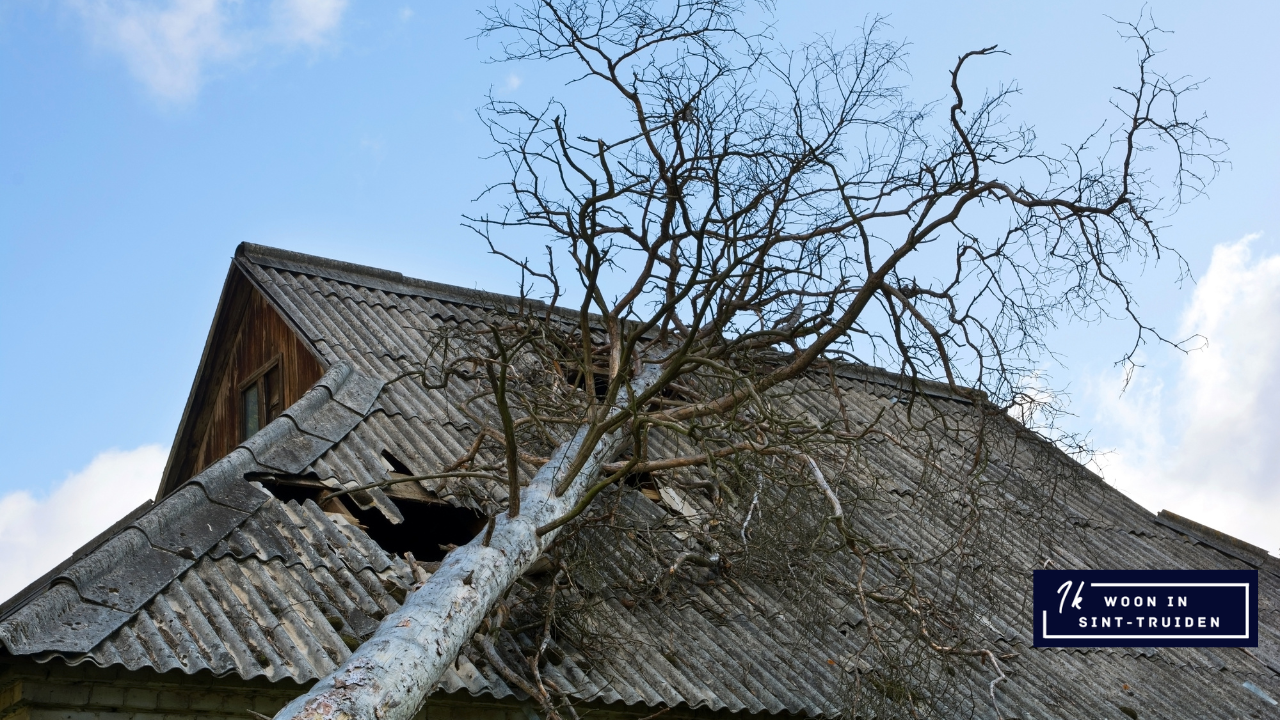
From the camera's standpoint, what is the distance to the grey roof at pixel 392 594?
495 cm

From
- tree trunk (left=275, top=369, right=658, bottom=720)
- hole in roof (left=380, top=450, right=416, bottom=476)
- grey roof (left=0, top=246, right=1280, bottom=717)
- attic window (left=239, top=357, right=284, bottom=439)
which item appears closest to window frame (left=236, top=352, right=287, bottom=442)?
attic window (left=239, top=357, right=284, bottom=439)

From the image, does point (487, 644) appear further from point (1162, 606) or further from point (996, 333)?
point (1162, 606)

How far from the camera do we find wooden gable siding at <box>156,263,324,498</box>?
368 inches

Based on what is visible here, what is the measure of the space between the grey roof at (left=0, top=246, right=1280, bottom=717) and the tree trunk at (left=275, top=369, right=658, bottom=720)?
80 cm

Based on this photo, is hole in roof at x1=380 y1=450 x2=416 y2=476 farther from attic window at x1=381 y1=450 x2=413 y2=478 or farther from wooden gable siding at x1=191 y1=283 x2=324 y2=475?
wooden gable siding at x1=191 y1=283 x2=324 y2=475

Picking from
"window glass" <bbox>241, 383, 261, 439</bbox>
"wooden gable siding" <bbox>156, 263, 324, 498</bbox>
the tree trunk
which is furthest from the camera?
"window glass" <bbox>241, 383, 261, 439</bbox>

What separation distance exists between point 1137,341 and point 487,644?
401 centimetres

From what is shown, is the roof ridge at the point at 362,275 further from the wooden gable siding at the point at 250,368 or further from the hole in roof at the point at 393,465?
the hole in roof at the point at 393,465

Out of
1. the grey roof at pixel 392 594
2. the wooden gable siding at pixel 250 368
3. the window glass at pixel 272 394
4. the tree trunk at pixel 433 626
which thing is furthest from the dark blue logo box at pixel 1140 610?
the window glass at pixel 272 394

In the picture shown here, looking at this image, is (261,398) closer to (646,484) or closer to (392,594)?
(646,484)

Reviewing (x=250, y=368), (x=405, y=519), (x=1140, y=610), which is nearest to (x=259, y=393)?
(x=250, y=368)

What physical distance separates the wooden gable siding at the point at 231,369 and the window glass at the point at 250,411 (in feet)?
0.35

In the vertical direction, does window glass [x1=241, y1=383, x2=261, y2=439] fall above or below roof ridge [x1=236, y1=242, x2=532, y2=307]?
below

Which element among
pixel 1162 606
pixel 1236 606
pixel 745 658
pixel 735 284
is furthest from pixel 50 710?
pixel 1236 606
